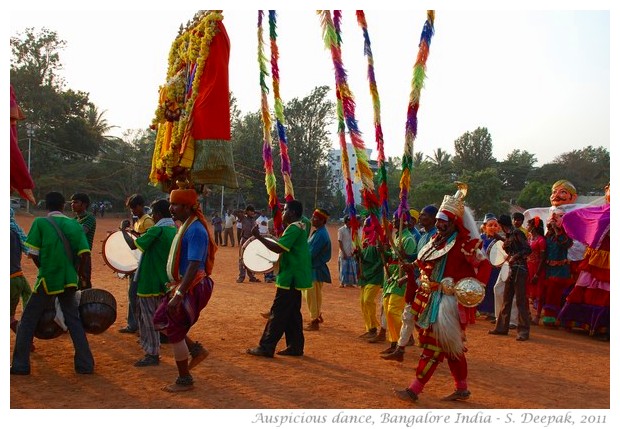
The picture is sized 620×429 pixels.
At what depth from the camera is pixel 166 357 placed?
273 inches

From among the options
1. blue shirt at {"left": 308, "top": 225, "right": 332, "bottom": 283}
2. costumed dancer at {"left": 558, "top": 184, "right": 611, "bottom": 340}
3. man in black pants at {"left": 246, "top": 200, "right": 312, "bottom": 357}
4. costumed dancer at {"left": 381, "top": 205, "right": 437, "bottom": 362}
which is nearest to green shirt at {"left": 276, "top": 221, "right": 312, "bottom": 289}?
man in black pants at {"left": 246, "top": 200, "right": 312, "bottom": 357}

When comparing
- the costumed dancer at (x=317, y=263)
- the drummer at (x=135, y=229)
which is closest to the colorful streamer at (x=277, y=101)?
the costumed dancer at (x=317, y=263)

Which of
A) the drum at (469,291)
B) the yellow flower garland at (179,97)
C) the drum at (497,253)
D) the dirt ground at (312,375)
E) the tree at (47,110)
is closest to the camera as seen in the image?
the drum at (469,291)

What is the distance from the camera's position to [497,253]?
32.8 feet

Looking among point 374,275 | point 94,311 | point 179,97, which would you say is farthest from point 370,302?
point 179,97

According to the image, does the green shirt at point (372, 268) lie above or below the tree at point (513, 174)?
below

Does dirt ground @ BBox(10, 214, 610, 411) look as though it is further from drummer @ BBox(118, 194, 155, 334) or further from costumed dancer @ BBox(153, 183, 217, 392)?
costumed dancer @ BBox(153, 183, 217, 392)

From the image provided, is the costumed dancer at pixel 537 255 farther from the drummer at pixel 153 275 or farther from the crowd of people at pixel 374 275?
the drummer at pixel 153 275

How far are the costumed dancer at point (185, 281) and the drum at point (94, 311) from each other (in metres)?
1.17

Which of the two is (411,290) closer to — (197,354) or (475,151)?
(197,354)

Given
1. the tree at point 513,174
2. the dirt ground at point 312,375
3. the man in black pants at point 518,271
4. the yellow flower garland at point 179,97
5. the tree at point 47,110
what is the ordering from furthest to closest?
the tree at point 513,174, the tree at point 47,110, the man in black pants at point 518,271, the yellow flower garland at point 179,97, the dirt ground at point 312,375

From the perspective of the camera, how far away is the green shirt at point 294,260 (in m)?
7.16

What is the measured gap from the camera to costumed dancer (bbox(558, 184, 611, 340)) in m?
9.30
